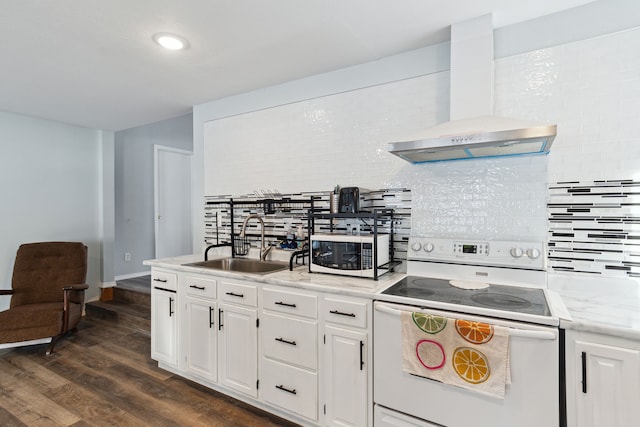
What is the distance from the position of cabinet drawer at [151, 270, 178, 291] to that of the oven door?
1.71m

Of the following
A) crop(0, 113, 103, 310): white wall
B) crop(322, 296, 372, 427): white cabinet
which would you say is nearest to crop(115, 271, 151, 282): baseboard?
crop(0, 113, 103, 310): white wall

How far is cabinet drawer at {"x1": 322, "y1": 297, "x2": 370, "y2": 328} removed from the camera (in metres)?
1.81

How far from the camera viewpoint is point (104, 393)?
244cm

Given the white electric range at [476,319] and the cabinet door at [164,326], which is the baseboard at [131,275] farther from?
the white electric range at [476,319]

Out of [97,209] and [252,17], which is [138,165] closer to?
[97,209]

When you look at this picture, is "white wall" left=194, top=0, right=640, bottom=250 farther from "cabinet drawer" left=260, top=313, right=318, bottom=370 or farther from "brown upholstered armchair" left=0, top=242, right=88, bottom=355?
"brown upholstered armchair" left=0, top=242, right=88, bottom=355

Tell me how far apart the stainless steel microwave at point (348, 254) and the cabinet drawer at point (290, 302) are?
277 mm

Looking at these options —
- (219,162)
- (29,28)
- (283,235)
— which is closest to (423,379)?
(283,235)

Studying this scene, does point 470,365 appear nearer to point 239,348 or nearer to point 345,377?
point 345,377

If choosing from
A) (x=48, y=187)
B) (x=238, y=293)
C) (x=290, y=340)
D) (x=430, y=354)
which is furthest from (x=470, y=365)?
(x=48, y=187)

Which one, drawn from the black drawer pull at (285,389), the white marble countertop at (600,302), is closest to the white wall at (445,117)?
the white marble countertop at (600,302)

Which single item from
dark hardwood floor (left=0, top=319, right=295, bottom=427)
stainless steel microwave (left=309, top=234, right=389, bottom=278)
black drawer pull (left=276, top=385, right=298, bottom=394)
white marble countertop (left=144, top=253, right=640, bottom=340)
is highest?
stainless steel microwave (left=309, top=234, right=389, bottom=278)

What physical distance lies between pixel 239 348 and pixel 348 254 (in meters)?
1.00

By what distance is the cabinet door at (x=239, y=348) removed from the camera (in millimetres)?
2223
